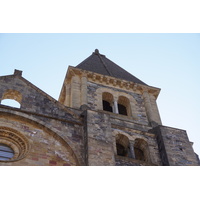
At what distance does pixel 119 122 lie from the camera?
18.5 metres

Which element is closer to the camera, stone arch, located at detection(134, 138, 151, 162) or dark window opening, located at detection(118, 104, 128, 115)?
stone arch, located at detection(134, 138, 151, 162)

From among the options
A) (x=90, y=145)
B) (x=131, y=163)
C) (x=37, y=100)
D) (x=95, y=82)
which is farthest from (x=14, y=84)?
(x=95, y=82)

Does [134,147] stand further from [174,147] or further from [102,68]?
[102,68]

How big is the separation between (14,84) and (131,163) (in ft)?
19.4

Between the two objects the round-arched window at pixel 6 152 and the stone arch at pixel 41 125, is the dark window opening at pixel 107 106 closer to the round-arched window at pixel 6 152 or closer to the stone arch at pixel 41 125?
the stone arch at pixel 41 125

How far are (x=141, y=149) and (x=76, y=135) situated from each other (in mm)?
3995

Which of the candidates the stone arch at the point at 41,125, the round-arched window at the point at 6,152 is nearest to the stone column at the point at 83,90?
the stone arch at the point at 41,125

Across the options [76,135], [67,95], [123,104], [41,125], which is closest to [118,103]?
[123,104]

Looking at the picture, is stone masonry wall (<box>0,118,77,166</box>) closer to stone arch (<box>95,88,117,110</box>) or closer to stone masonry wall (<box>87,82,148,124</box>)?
stone masonry wall (<box>87,82,148,124</box>)

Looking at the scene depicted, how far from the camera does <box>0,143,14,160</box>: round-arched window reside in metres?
13.6

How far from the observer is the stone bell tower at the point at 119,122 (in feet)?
50.0

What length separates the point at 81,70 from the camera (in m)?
23.1

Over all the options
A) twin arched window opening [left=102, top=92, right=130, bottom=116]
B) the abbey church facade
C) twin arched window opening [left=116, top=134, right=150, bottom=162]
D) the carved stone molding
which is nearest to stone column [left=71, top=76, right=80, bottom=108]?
the abbey church facade

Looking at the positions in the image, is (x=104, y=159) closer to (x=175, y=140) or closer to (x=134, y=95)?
(x=175, y=140)
